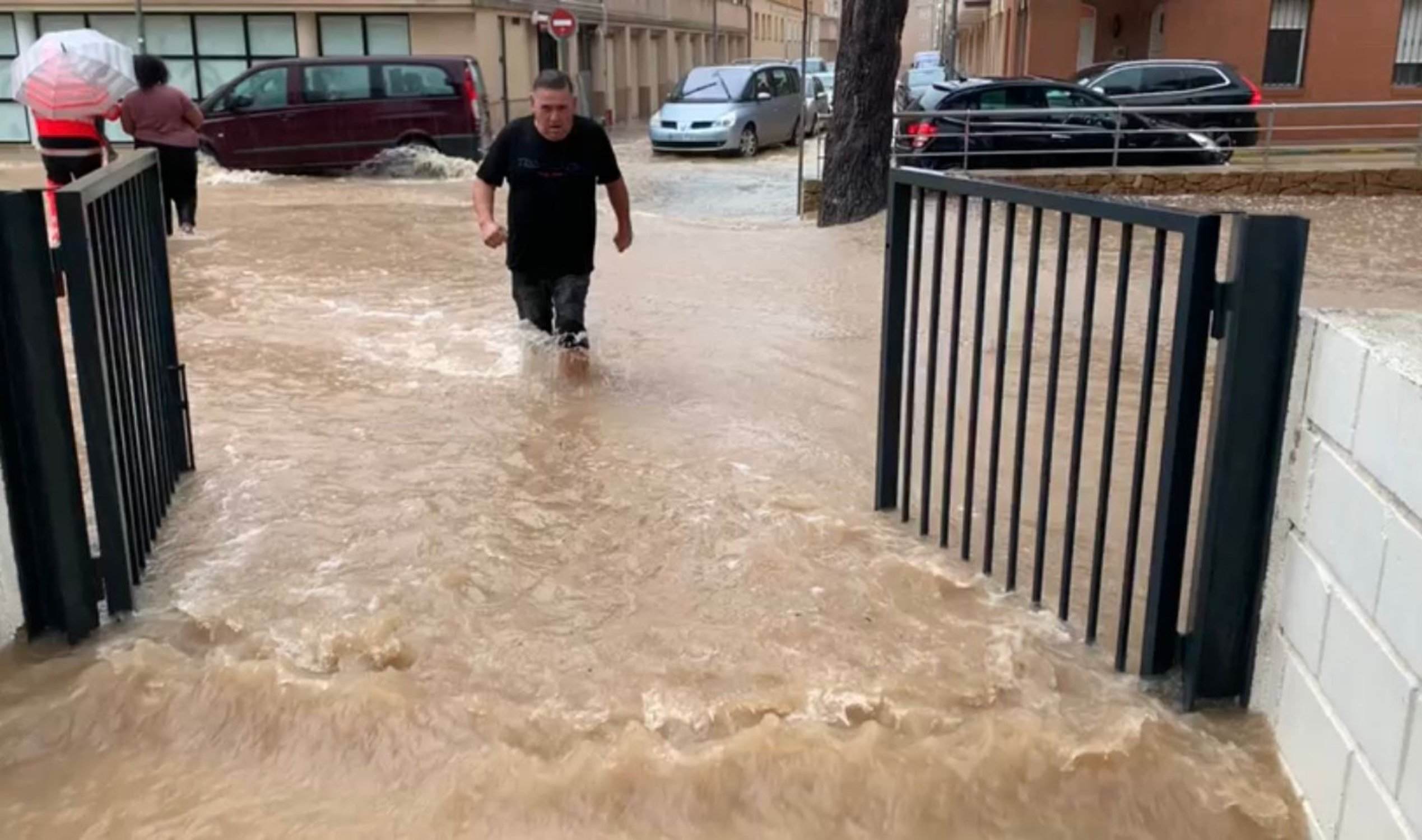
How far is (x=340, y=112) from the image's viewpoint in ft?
59.0

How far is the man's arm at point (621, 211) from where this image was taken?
21.3ft

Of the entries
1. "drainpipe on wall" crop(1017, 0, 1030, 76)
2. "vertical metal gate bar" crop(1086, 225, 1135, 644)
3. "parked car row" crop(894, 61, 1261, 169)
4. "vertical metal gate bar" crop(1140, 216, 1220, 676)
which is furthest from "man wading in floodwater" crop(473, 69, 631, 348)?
"drainpipe on wall" crop(1017, 0, 1030, 76)

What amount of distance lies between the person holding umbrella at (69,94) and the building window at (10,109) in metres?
15.8

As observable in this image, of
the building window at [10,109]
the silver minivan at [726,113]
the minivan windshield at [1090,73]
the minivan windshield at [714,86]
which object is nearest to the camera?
the minivan windshield at [1090,73]

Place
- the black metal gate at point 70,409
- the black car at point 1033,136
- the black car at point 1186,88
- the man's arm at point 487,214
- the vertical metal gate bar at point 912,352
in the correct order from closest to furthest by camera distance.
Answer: the black metal gate at point 70,409
the vertical metal gate bar at point 912,352
the man's arm at point 487,214
the black car at point 1033,136
the black car at point 1186,88

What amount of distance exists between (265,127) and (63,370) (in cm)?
1558

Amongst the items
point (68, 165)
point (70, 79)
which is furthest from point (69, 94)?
point (68, 165)

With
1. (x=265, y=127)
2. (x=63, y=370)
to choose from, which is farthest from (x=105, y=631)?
(x=265, y=127)

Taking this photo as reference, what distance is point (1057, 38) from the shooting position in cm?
2344

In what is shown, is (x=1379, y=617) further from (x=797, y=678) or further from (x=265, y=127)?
(x=265, y=127)

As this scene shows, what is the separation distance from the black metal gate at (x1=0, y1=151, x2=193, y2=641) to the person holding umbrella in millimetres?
5986

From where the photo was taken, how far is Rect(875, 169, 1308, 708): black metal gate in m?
2.90

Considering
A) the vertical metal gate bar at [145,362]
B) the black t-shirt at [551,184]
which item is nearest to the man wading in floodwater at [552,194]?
the black t-shirt at [551,184]

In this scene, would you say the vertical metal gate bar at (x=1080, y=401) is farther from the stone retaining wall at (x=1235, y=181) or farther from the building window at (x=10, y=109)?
the building window at (x=10, y=109)
